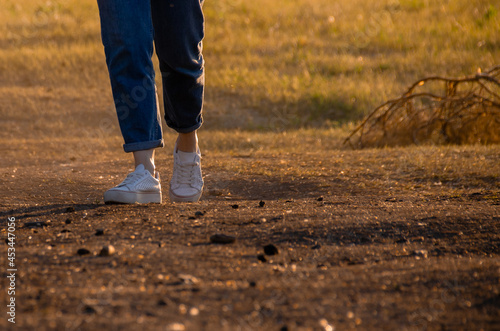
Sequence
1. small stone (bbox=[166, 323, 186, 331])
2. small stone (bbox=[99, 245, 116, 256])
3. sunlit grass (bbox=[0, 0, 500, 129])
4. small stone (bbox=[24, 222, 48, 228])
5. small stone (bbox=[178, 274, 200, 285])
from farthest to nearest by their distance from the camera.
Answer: sunlit grass (bbox=[0, 0, 500, 129]) → small stone (bbox=[24, 222, 48, 228]) → small stone (bbox=[99, 245, 116, 256]) → small stone (bbox=[178, 274, 200, 285]) → small stone (bbox=[166, 323, 186, 331])

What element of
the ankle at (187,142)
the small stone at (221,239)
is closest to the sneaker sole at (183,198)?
the ankle at (187,142)

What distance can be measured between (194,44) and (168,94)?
25cm

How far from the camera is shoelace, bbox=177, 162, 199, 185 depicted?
254 cm

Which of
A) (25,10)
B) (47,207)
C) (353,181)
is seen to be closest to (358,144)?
(353,181)

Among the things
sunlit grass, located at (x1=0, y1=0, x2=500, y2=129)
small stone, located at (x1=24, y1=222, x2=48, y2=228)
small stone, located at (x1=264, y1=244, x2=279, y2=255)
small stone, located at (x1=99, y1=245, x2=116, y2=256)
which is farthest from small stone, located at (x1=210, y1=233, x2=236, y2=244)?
sunlit grass, located at (x1=0, y1=0, x2=500, y2=129)

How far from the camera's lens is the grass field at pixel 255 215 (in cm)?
119

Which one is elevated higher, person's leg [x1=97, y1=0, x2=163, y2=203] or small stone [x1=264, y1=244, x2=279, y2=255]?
person's leg [x1=97, y1=0, x2=163, y2=203]

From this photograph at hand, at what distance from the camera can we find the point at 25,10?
427 inches

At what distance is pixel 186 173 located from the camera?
2541 mm

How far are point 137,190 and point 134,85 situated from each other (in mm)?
417

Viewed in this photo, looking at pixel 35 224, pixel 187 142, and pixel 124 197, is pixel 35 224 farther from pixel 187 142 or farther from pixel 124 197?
pixel 187 142

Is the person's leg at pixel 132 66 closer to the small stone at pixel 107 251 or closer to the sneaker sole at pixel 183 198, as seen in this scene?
the sneaker sole at pixel 183 198

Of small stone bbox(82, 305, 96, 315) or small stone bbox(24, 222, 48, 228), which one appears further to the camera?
small stone bbox(24, 222, 48, 228)

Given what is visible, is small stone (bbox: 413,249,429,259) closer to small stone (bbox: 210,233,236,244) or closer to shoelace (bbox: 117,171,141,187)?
small stone (bbox: 210,233,236,244)
